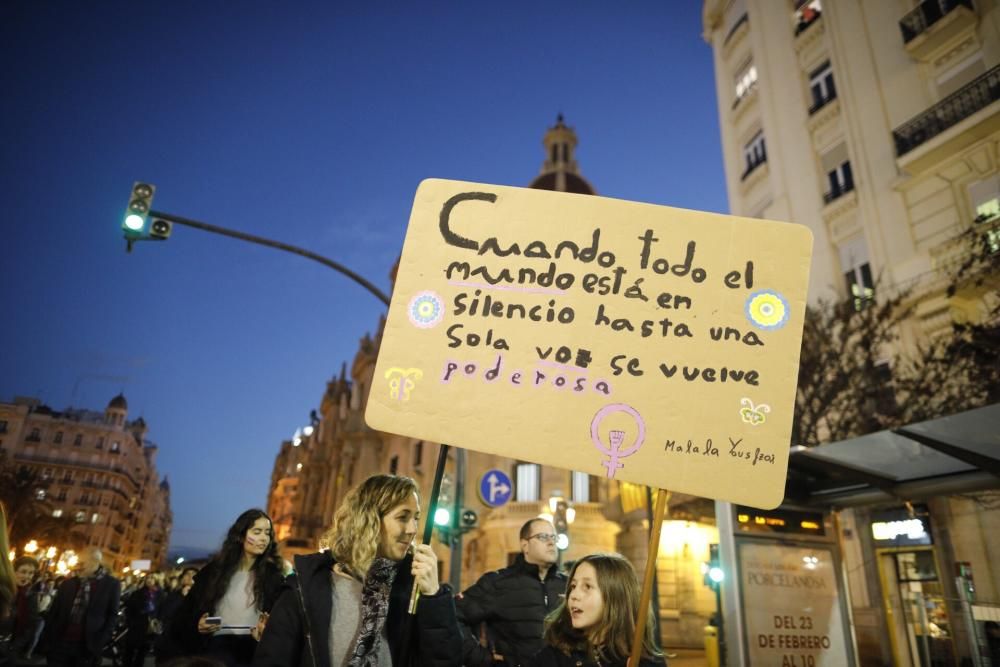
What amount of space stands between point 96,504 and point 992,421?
11260 centimetres

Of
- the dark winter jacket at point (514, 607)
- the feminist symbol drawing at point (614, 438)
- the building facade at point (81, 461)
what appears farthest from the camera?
the building facade at point (81, 461)

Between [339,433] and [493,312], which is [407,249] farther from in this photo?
[339,433]

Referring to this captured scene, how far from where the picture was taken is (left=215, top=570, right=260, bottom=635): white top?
3881 mm

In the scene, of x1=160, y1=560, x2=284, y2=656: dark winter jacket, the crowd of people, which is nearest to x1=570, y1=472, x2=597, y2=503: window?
x1=160, y1=560, x2=284, y2=656: dark winter jacket

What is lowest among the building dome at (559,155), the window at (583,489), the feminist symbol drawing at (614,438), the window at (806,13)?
the feminist symbol drawing at (614,438)

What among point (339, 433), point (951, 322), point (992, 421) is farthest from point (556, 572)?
point (339, 433)

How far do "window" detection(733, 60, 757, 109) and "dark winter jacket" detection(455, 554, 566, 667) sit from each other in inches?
976

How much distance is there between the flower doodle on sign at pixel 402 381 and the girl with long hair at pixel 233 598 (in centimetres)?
212

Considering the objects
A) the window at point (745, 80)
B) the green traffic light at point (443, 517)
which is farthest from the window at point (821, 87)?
the green traffic light at point (443, 517)

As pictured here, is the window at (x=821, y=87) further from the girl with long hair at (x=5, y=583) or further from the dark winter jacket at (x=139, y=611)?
the girl with long hair at (x=5, y=583)

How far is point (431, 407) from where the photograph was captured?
2.54 metres

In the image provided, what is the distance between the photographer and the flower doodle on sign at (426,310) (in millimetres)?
2662

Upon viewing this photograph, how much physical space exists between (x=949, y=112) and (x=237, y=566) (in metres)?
19.1

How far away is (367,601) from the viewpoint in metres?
2.45
